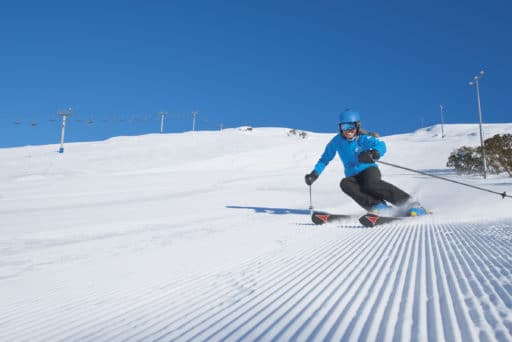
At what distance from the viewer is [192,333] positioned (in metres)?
1.42

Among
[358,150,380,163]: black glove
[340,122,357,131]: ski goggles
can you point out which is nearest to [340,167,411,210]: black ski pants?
[358,150,380,163]: black glove

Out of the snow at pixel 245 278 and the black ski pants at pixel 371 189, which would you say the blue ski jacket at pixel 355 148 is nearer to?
the black ski pants at pixel 371 189

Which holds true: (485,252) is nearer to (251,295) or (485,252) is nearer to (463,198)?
(251,295)

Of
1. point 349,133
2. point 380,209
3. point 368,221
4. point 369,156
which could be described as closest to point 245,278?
point 368,221

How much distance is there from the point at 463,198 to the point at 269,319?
24.9ft

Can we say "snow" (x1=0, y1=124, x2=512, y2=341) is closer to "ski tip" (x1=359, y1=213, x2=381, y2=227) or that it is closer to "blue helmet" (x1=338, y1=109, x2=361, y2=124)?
"ski tip" (x1=359, y1=213, x2=381, y2=227)

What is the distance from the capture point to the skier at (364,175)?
595 centimetres

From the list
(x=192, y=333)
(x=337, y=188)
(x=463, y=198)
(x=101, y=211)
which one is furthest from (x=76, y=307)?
(x=337, y=188)

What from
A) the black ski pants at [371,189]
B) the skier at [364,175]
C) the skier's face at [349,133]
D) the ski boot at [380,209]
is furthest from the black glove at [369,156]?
the ski boot at [380,209]

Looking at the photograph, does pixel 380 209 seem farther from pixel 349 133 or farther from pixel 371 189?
pixel 349 133

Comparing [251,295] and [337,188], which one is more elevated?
[337,188]

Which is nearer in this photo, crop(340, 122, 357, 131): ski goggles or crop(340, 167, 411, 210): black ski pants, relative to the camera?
crop(340, 167, 411, 210): black ski pants

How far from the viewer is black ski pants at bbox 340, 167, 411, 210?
19.7ft

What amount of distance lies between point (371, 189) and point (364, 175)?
0.92 feet
